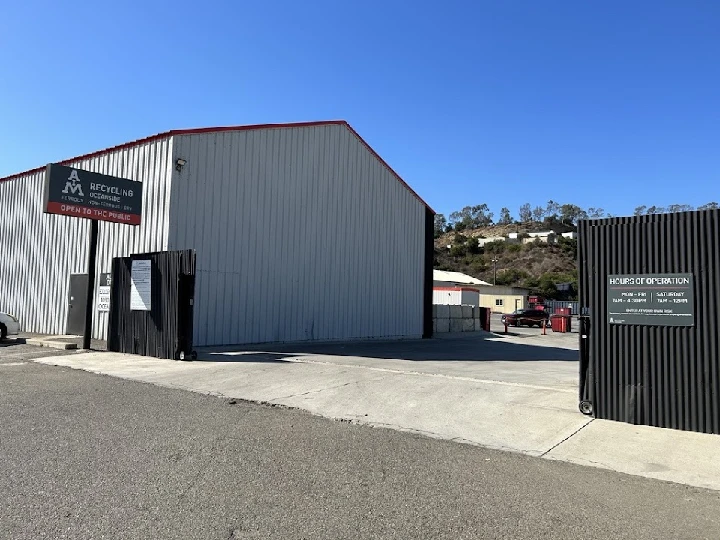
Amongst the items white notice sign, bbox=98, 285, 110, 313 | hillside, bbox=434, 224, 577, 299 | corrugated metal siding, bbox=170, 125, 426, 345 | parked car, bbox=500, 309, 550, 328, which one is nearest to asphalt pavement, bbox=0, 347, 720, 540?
white notice sign, bbox=98, 285, 110, 313

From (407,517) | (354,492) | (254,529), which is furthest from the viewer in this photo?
(354,492)

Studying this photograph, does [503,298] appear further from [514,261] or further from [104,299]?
[104,299]

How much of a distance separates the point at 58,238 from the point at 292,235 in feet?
29.9

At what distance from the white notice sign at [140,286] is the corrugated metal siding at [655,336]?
36.2ft

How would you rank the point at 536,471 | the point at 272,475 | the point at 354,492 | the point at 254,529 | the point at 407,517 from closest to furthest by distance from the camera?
the point at 254,529 → the point at 407,517 → the point at 354,492 → the point at 272,475 → the point at 536,471

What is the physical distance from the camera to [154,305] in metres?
14.7

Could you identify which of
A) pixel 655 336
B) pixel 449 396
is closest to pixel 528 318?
pixel 449 396

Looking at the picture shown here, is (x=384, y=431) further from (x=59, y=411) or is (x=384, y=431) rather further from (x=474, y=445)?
(x=59, y=411)

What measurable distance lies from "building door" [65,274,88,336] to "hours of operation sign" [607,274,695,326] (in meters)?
17.8

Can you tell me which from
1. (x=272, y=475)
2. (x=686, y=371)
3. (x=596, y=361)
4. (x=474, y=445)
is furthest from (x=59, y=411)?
(x=686, y=371)

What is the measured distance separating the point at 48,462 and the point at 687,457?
6717 millimetres

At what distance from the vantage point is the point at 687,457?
6227 mm

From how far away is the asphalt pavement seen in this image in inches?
162

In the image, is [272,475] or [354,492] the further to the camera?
[272,475]
